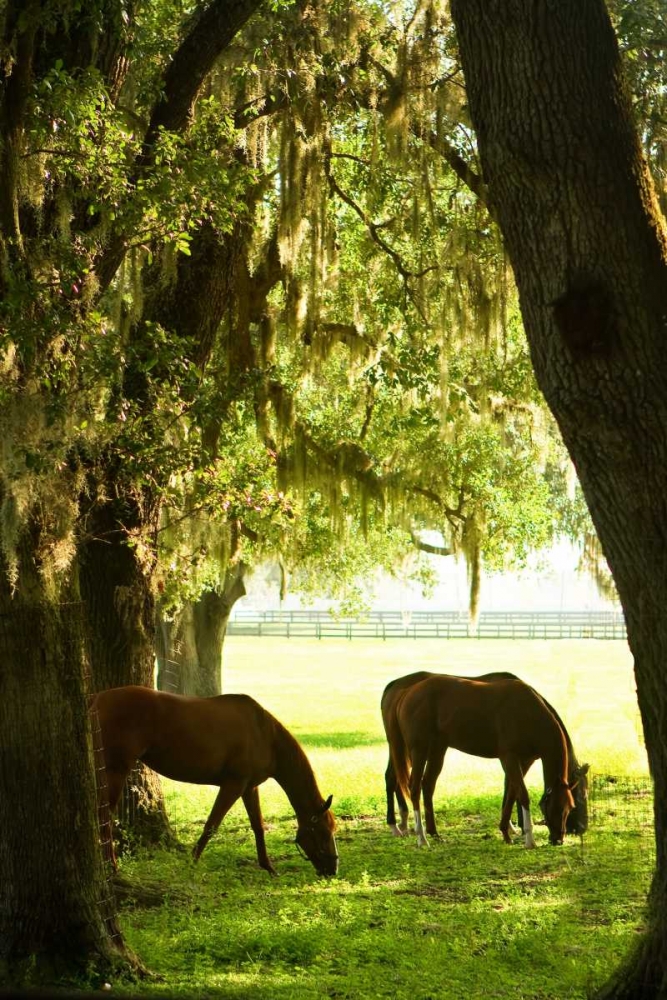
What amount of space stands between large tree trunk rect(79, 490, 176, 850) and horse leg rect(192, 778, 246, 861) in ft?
2.23

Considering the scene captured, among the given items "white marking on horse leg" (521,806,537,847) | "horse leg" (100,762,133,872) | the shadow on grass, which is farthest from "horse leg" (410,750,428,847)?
the shadow on grass

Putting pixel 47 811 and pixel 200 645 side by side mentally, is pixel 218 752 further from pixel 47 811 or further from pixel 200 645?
pixel 200 645

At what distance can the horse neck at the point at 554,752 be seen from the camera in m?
9.04

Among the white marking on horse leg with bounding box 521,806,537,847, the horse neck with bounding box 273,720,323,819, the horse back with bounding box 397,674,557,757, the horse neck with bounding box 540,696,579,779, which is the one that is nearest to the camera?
the horse neck with bounding box 273,720,323,819

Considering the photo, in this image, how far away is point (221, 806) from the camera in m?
8.12

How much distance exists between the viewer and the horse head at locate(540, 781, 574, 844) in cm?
896

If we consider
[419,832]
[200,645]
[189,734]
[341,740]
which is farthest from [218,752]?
[341,740]

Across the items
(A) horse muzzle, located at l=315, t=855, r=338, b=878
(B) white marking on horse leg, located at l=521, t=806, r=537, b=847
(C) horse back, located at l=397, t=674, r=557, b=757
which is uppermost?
(C) horse back, located at l=397, t=674, r=557, b=757

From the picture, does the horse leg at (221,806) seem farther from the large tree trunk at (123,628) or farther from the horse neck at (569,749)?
the horse neck at (569,749)

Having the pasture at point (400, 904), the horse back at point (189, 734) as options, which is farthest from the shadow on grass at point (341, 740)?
the horse back at point (189, 734)

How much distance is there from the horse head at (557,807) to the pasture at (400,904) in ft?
0.43

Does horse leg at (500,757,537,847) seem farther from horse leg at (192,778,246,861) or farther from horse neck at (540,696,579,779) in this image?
horse leg at (192,778,246,861)

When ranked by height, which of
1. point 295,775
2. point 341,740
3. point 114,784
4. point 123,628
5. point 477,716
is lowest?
point 341,740

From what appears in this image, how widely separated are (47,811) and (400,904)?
2.80 m
